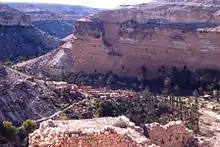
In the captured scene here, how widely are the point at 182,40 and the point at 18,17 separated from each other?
4983cm

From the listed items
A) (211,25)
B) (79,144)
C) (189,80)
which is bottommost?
(189,80)

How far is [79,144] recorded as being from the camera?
45.1 feet

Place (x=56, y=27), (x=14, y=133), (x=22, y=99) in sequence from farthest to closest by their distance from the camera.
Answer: (x=56, y=27) → (x=22, y=99) → (x=14, y=133)

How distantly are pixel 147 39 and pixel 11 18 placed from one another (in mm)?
43824

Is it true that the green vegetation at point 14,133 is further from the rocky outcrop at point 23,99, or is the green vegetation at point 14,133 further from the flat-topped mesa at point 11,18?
the flat-topped mesa at point 11,18

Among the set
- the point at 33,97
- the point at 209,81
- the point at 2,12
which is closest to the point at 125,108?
the point at 33,97

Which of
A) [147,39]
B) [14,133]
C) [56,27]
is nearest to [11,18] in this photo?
[147,39]

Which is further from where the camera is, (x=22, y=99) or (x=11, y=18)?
(x=11, y=18)

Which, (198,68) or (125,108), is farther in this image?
(198,68)

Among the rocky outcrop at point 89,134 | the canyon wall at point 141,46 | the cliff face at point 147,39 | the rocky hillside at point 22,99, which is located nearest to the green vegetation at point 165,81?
the canyon wall at point 141,46

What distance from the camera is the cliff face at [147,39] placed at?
77.8 metres

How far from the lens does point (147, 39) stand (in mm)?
81562

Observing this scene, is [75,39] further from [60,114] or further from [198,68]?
[60,114]

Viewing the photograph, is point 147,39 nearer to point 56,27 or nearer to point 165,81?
point 165,81
